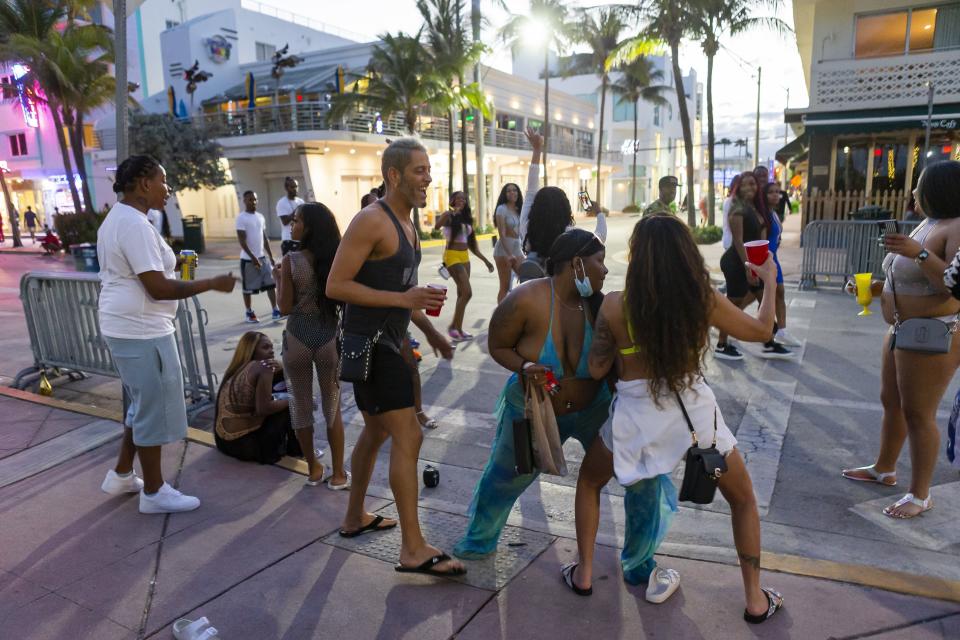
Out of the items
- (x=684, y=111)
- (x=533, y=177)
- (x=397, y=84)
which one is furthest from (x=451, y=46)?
(x=533, y=177)

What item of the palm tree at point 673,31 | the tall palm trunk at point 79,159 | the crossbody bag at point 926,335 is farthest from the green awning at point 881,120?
the tall palm trunk at point 79,159

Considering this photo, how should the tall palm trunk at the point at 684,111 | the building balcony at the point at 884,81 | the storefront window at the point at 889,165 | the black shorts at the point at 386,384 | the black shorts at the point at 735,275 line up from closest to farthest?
the black shorts at the point at 386,384, the black shorts at the point at 735,275, the building balcony at the point at 884,81, the storefront window at the point at 889,165, the tall palm trunk at the point at 684,111

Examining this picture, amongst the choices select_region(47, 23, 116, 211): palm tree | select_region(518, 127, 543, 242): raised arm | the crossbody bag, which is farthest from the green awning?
select_region(47, 23, 116, 211): palm tree

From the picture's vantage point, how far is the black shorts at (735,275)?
686 centimetres

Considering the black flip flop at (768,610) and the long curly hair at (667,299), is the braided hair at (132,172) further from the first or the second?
the black flip flop at (768,610)

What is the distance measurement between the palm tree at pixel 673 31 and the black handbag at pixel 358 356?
17.9 metres

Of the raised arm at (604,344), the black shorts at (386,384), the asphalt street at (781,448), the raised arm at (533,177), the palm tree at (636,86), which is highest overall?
the palm tree at (636,86)

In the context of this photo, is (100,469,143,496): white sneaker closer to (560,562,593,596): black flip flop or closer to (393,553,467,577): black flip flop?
Result: (393,553,467,577): black flip flop

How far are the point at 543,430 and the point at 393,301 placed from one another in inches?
32.1

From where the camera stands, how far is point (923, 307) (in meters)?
3.37

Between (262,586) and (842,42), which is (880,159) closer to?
(842,42)

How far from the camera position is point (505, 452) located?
2906 mm

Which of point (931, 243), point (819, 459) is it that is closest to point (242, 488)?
point (819, 459)

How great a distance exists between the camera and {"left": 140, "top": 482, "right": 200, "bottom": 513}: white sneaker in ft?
11.9
